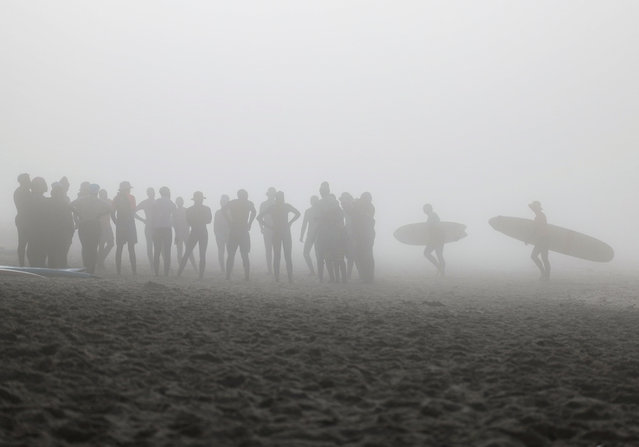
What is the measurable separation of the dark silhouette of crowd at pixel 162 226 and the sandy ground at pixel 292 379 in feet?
17.7

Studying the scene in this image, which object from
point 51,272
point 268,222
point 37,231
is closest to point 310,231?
point 268,222

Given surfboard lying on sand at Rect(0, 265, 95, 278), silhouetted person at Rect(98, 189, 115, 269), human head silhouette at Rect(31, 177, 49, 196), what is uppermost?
human head silhouette at Rect(31, 177, 49, 196)

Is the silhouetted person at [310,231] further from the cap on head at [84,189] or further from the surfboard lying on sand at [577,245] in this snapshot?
the surfboard lying on sand at [577,245]

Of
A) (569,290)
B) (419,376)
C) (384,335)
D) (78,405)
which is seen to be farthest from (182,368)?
(569,290)

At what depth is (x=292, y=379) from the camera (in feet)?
7.53

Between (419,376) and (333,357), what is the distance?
0.47 metres

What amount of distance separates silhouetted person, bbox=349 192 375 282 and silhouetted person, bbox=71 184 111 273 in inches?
187

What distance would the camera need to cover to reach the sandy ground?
5.82 ft

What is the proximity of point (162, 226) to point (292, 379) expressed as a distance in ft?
27.0

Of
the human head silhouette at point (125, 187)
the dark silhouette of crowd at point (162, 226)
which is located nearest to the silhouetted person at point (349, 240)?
the dark silhouette of crowd at point (162, 226)

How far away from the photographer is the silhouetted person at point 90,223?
342 inches

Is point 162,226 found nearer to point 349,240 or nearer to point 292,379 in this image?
point 349,240

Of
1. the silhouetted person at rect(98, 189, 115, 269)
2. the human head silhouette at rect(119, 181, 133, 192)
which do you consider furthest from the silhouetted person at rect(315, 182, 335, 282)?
the silhouetted person at rect(98, 189, 115, 269)

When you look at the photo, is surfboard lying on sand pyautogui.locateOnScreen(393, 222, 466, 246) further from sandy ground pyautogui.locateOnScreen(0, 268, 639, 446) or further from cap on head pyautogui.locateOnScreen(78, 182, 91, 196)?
sandy ground pyautogui.locateOnScreen(0, 268, 639, 446)
